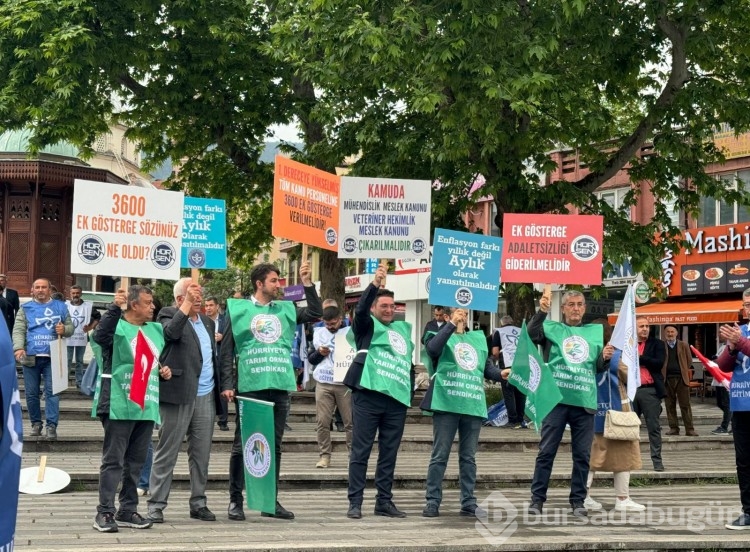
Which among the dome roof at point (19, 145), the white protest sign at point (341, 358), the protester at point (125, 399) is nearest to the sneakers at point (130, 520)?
the protester at point (125, 399)

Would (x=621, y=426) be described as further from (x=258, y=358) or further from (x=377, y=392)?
(x=258, y=358)

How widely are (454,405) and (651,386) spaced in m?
5.51

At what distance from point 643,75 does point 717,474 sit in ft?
30.5

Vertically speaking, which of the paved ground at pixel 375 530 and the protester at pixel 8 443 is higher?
the protester at pixel 8 443

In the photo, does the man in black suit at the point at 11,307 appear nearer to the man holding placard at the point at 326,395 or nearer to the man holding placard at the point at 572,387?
the man holding placard at the point at 326,395

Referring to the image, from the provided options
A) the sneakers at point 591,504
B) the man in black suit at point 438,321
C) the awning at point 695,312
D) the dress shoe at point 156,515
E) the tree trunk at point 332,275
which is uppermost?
the tree trunk at point 332,275

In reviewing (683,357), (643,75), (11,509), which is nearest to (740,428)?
(11,509)

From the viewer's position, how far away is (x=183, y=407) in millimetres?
9266

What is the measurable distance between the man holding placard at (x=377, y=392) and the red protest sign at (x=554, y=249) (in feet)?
6.62

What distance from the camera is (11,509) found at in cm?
368

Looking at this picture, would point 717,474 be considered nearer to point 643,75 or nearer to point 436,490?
point 436,490

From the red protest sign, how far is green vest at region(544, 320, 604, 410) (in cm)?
114

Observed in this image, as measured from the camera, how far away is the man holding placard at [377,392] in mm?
9719

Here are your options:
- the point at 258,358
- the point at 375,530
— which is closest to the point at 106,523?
the point at 258,358
